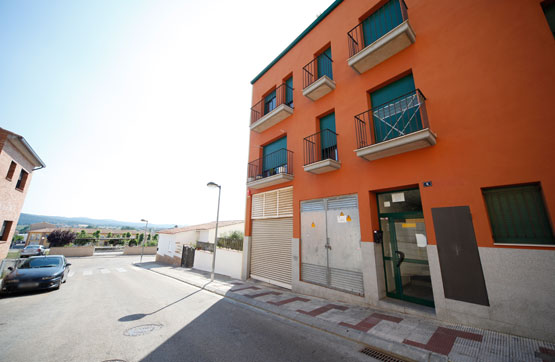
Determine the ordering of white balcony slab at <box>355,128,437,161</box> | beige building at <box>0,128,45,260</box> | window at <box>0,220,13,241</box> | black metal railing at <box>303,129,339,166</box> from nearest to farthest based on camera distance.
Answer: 1. white balcony slab at <box>355,128,437,161</box>
2. black metal railing at <box>303,129,339,166</box>
3. beige building at <box>0,128,45,260</box>
4. window at <box>0,220,13,241</box>

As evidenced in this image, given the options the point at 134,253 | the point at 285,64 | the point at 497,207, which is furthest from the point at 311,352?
the point at 134,253

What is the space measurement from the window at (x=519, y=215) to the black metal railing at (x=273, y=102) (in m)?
8.80

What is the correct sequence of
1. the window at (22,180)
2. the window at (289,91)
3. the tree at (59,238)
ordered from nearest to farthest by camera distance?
the window at (289,91)
the window at (22,180)
the tree at (59,238)

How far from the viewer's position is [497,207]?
457 centimetres

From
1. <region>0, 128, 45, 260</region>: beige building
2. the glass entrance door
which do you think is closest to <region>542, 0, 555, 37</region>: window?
the glass entrance door

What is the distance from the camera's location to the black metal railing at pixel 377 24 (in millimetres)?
7164

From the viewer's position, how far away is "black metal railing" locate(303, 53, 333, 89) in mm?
9156

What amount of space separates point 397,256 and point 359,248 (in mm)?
1113

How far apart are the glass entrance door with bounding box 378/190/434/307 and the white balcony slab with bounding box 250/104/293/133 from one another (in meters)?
6.36

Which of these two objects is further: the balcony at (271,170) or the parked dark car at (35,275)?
the balcony at (271,170)

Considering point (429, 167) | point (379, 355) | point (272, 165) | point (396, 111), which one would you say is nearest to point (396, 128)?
point (396, 111)

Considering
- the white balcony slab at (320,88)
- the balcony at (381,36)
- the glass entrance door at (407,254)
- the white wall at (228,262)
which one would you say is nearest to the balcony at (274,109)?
the white balcony slab at (320,88)

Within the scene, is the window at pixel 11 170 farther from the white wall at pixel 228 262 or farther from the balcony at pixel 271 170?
the balcony at pixel 271 170

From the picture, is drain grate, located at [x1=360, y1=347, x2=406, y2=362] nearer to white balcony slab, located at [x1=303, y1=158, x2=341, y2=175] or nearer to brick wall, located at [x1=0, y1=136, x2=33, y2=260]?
white balcony slab, located at [x1=303, y1=158, x2=341, y2=175]
